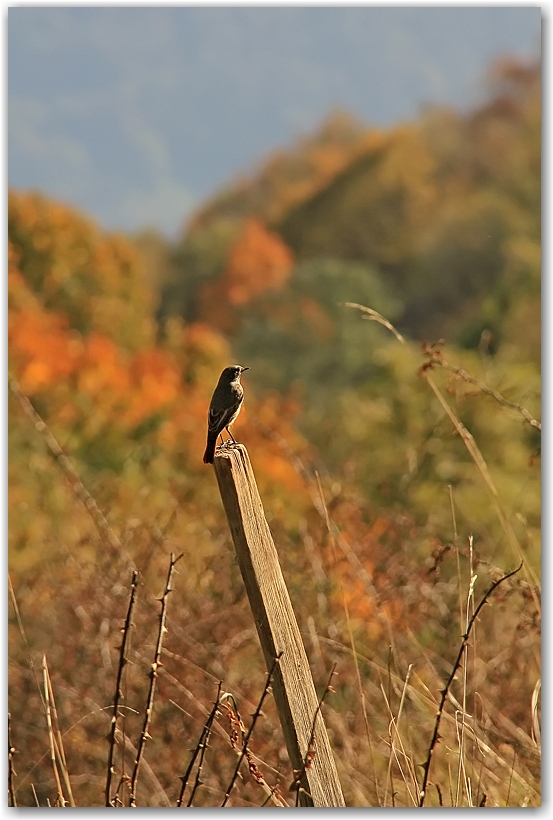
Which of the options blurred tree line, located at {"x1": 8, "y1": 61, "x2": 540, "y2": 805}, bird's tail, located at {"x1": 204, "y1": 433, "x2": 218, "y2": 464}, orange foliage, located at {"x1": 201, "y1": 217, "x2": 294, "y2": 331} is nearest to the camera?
bird's tail, located at {"x1": 204, "y1": 433, "x2": 218, "y2": 464}

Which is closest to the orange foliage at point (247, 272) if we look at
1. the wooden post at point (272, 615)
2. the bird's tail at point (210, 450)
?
the bird's tail at point (210, 450)

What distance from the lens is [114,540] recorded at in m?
2.54

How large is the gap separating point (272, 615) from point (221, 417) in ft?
1.33

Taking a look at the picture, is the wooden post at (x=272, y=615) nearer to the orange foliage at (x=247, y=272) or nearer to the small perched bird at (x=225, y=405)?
the small perched bird at (x=225, y=405)

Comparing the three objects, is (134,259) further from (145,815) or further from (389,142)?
(145,815)

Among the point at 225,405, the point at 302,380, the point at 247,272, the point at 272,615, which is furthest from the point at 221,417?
the point at 247,272

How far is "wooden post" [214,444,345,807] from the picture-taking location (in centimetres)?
133

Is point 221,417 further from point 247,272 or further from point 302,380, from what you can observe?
point 247,272

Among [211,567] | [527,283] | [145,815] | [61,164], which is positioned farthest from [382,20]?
[527,283]

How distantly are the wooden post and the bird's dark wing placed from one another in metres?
0.23

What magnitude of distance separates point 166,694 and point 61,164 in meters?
3.14

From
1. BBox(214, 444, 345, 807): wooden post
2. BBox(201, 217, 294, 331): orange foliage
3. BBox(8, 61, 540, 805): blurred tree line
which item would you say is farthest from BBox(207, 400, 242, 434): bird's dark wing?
BBox(201, 217, 294, 331): orange foliage

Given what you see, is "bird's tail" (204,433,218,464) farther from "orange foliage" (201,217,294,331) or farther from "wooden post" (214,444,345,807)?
"orange foliage" (201,217,294,331)

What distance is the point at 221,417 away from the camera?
64.3 inches
